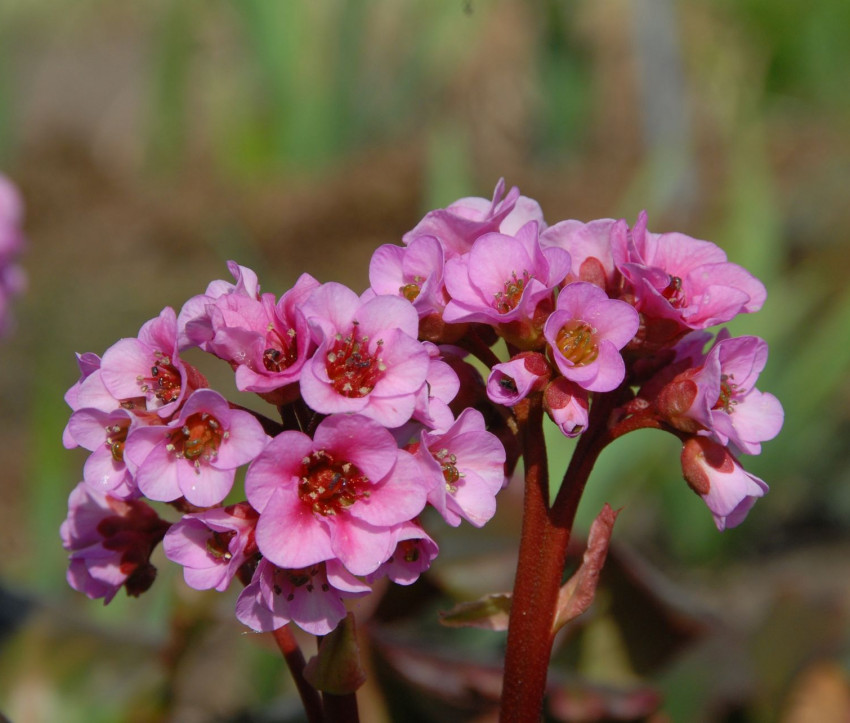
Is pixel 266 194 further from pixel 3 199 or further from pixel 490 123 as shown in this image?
pixel 3 199

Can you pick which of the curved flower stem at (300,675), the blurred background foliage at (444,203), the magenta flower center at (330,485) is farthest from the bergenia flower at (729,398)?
the blurred background foliage at (444,203)

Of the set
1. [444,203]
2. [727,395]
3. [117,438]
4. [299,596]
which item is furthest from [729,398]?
[444,203]

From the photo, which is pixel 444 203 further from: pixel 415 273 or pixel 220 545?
pixel 220 545

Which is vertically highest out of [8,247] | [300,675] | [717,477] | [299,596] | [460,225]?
[460,225]

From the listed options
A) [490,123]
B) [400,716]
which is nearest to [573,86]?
[490,123]

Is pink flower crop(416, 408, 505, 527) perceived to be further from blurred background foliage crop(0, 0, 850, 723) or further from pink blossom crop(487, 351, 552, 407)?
blurred background foliage crop(0, 0, 850, 723)

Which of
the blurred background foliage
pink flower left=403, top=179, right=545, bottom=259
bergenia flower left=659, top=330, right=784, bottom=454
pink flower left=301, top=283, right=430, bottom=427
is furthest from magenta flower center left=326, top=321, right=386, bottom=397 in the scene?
the blurred background foliage

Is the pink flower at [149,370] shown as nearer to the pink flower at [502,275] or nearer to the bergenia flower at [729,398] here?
the pink flower at [502,275]
